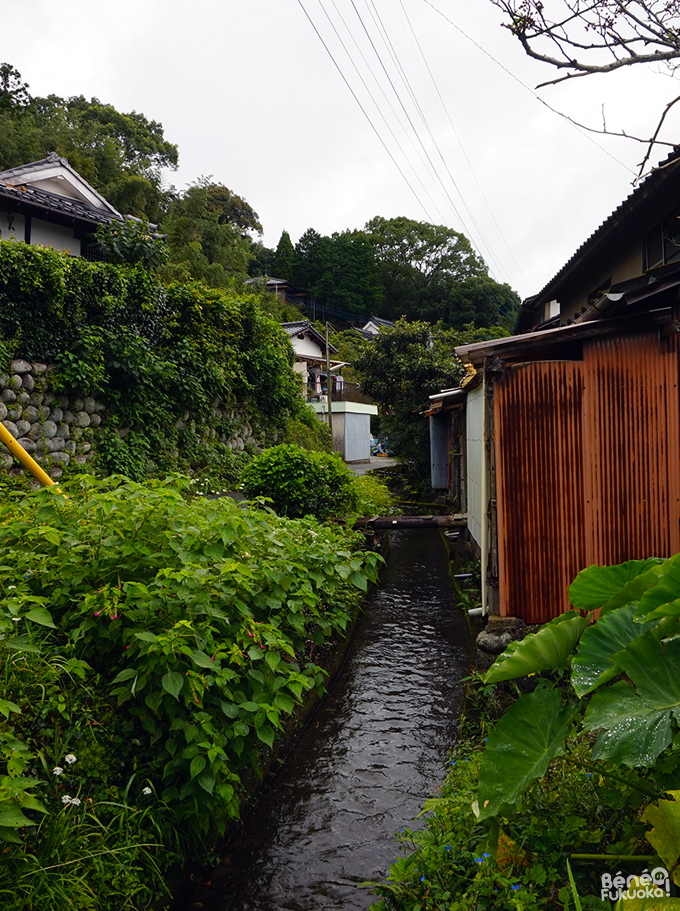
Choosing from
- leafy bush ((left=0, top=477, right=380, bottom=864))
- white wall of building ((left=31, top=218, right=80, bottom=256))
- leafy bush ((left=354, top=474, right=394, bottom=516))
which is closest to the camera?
leafy bush ((left=0, top=477, right=380, bottom=864))

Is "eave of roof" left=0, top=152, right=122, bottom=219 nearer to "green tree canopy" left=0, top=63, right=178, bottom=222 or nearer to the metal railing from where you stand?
"green tree canopy" left=0, top=63, right=178, bottom=222

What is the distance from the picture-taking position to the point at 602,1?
18.9ft

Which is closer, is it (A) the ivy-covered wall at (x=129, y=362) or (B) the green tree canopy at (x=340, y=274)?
(A) the ivy-covered wall at (x=129, y=362)

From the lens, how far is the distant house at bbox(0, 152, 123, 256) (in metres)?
15.9

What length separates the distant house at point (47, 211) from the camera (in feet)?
52.2

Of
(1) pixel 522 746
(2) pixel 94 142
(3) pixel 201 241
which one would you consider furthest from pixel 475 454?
(2) pixel 94 142

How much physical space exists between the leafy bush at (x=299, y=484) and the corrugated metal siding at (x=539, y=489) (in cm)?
485

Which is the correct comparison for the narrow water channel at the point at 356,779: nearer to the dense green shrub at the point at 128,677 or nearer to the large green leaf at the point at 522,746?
the dense green shrub at the point at 128,677

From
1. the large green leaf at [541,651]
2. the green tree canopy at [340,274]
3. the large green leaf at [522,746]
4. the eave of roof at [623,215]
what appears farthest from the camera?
the green tree canopy at [340,274]

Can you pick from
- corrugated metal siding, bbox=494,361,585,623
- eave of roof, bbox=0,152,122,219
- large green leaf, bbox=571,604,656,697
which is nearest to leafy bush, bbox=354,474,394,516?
corrugated metal siding, bbox=494,361,585,623

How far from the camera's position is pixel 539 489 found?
235 inches

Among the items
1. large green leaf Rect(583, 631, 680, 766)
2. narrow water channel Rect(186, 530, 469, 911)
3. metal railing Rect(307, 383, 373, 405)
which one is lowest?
narrow water channel Rect(186, 530, 469, 911)

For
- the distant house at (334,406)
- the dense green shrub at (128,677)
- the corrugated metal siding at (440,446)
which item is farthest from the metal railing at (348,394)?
the dense green shrub at (128,677)

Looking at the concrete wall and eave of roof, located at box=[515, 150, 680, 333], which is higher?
eave of roof, located at box=[515, 150, 680, 333]
